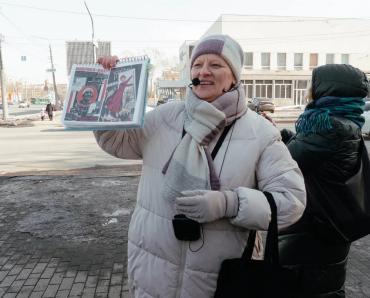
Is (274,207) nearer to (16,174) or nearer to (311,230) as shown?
(311,230)

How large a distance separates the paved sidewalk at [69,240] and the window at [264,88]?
45.0 metres

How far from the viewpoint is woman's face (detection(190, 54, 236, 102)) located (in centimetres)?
174

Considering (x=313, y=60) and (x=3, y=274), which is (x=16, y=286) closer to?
(x=3, y=274)

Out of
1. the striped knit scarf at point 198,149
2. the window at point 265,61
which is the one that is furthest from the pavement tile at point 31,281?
the window at point 265,61

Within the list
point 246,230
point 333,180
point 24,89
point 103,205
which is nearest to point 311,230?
point 333,180

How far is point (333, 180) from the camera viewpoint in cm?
216

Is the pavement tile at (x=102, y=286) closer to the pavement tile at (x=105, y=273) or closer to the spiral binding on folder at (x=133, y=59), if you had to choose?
the pavement tile at (x=105, y=273)

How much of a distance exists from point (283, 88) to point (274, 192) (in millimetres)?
51248

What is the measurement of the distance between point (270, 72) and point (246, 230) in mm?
50590

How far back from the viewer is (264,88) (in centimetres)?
5103

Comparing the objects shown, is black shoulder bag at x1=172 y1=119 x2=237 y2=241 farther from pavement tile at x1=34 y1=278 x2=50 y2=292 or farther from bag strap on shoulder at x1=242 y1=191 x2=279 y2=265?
pavement tile at x1=34 y1=278 x2=50 y2=292

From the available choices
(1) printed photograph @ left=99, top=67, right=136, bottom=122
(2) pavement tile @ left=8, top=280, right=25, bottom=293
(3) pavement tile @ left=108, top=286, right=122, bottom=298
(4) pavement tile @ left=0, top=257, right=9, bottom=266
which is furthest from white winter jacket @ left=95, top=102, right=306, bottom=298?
(4) pavement tile @ left=0, top=257, right=9, bottom=266

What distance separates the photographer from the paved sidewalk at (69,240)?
359 cm

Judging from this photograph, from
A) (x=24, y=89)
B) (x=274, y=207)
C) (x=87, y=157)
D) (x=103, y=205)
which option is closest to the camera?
(x=274, y=207)
